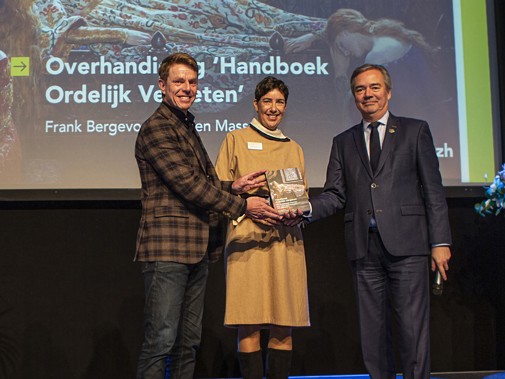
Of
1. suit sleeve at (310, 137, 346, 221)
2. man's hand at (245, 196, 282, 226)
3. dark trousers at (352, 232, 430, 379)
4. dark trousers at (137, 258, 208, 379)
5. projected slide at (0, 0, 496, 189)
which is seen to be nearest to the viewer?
dark trousers at (137, 258, 208, 379)

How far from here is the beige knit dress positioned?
9.76ft

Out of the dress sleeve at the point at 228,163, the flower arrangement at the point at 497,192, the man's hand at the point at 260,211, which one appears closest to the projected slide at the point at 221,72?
the flower arrangement at the point at 497,192

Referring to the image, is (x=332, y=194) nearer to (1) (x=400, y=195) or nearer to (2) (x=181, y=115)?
(1) (x=400, y=195)

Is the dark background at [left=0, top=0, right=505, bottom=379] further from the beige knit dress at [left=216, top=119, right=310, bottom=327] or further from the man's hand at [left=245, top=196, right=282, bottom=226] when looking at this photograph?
the man's hand at [left=245, top=196, right=282, bottom=226]

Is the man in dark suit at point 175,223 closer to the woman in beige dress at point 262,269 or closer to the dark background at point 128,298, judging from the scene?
the woman in beige dress at point 262,269

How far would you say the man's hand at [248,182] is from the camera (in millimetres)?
2855

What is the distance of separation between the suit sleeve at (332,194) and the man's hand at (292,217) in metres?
0.07

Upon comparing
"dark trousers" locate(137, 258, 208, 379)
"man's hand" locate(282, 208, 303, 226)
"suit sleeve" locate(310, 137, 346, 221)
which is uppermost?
"suit sleeve" locate(310, 137, 346, 221)

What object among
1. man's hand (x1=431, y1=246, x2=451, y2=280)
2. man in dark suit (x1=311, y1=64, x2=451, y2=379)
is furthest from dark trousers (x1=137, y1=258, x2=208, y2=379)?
man's hand (x1=431, y1=246, x2=451, y2=280)

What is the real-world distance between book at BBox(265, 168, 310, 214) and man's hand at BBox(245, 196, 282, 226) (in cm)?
3

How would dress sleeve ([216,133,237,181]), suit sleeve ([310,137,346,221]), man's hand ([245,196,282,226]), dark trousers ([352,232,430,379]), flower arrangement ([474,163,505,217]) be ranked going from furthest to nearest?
flower arrangement ([474,163,505,217]) → dress sleeve ([216,133,237,181]) → suit sleeve ([310,137,346,221]) → man's hand ([245,196,282,226]) → dark trousers ([352,232,430,379])

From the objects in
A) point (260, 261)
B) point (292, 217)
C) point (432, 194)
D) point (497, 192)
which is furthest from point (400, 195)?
point (497, 192)

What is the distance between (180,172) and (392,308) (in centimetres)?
118

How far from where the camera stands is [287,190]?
289 centimetres
